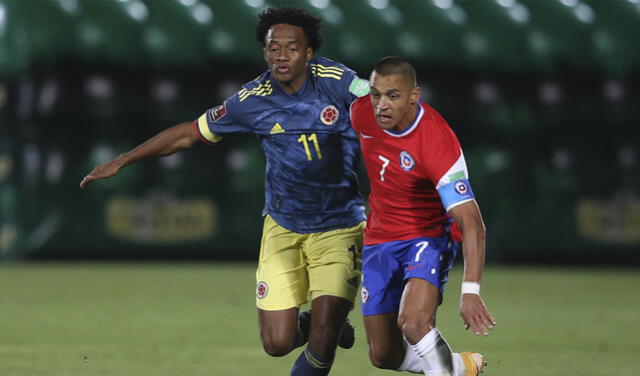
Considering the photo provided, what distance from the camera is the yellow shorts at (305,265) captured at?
612 centimetres

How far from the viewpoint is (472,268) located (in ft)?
16.7

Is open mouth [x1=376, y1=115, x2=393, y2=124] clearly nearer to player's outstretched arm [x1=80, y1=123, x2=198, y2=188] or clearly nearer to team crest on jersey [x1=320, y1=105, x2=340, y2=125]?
team crest on jersey [x1=320, y1=105, x2=340, y2=125]

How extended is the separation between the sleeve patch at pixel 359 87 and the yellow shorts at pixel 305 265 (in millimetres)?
768

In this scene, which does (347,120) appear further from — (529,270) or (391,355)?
(529,270)

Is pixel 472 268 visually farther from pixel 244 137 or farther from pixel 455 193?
pixel 244 137

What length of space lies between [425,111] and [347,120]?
60 cm

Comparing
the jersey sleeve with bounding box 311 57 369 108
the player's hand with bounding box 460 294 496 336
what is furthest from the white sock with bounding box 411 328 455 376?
the jersey sleeve with bounding box 311 57 369 108

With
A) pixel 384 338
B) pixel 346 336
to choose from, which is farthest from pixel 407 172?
pixel 346 336

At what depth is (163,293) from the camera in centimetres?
1207

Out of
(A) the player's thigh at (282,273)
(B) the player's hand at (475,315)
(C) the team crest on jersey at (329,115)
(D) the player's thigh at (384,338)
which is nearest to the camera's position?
(B) the player's hand at (475,315)

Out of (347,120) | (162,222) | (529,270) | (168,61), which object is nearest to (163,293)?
(162,222)

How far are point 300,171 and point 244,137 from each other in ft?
30.7

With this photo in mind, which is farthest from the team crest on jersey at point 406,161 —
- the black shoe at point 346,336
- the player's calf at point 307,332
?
the black shoe at point 346,336

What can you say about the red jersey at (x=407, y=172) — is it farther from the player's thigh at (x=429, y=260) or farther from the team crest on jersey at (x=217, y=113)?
the team crest on jersey at (x=217, y=113)
